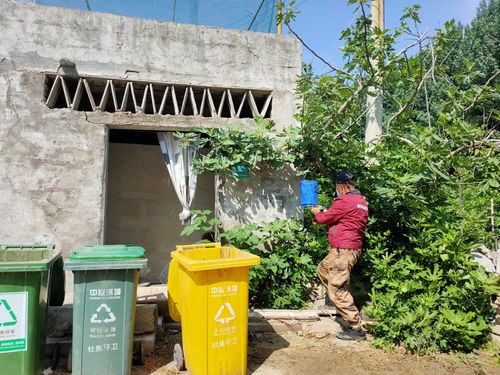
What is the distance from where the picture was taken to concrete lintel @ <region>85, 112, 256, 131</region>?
15.3ft

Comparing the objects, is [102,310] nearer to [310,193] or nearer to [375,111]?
[310,193]

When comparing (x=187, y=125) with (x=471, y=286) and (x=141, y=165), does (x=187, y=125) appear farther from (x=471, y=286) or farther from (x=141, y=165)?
(x=471, y=286)

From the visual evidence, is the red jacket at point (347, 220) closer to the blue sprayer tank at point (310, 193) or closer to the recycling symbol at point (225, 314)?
the blue sprayer tank at point (310, 193)

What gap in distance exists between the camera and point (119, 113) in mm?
4688

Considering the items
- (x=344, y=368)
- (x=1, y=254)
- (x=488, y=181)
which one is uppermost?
(x=488, y=181)

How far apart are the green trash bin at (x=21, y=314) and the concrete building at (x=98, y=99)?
1.72 m

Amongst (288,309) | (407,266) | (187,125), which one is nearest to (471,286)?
(407,266)

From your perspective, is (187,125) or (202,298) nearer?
(202,298)

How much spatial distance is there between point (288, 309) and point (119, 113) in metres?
3.21

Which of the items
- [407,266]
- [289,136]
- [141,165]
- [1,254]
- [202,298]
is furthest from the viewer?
[141,165]

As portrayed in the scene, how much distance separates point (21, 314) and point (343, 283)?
305 cm

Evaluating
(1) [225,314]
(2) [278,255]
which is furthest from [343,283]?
(1) [225,314]

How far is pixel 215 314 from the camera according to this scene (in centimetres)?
Result: 302

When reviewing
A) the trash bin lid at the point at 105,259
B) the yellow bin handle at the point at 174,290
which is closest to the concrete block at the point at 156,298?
the yellow bin handle at the point at 174,290
